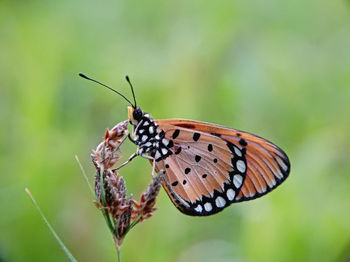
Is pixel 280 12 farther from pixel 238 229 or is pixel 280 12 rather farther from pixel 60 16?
pixel 238 229

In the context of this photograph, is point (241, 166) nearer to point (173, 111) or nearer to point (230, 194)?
point (230, 194)

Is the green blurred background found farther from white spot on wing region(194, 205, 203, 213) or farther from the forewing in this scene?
white spot on wing region(194, 205, 203, 213)

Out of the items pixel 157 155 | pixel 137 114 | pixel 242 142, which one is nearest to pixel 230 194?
pixel 242 142

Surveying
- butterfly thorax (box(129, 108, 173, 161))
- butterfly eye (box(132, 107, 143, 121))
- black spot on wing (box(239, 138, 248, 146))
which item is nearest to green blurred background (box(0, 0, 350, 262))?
black spot on wing (box(239, 138, 248, 146))

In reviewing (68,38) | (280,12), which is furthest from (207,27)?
(280,12)

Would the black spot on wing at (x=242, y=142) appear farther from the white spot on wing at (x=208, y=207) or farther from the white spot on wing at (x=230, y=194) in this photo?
the white spot on wing at (x=208, y=207)

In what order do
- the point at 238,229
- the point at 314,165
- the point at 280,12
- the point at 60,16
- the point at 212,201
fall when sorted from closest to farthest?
the point at 212,201 → the point at 314,165 → the point at 238,229 → the point at 60,16 → the point at 280,12
